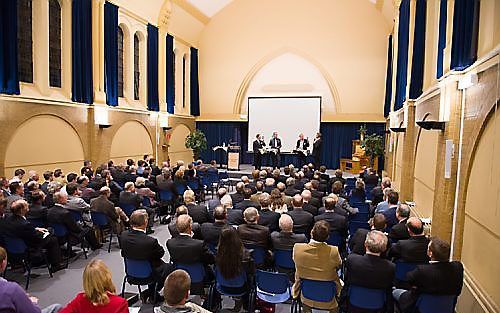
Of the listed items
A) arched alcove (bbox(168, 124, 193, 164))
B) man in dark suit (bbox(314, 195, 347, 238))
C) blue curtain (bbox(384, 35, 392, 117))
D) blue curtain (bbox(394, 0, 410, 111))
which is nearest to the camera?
man in dark suit (bbox(314, 195, 347, 238))

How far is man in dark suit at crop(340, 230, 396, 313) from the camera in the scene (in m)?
3.43

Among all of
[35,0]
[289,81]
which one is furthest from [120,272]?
[289,81]

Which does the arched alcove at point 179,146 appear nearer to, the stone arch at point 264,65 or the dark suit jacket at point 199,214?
the stone arch at point 264,65

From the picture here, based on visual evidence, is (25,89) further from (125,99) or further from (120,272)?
(120,272)

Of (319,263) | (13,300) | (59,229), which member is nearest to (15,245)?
(59,229)

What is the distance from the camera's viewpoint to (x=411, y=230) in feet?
13.6

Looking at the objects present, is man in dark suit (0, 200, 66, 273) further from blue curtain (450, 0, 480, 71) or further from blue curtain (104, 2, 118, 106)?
blue curtain (104, 2, 118, 106)

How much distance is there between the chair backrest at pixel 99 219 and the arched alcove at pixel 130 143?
6.61 m

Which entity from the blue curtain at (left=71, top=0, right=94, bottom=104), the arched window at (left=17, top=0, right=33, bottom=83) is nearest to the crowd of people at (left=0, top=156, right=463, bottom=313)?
the arched window at (left=17, top=0, right=33, bottom=83)

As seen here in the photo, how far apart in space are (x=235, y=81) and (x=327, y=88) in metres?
4.46

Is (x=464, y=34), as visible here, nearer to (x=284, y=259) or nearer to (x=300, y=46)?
(x=284, y=259)

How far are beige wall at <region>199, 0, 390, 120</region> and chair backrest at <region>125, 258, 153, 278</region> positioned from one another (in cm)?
1461

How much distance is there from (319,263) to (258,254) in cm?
103

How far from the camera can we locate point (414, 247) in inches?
160
